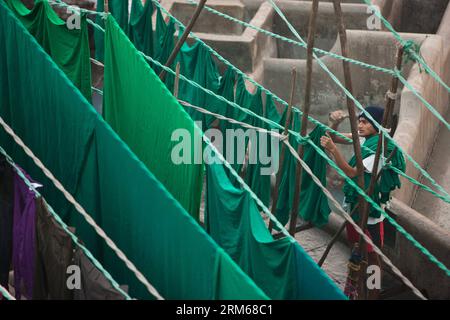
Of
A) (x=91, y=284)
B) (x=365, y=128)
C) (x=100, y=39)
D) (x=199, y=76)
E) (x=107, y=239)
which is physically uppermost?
(x=100, y=39)

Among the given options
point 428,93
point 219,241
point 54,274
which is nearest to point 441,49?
point 428,93

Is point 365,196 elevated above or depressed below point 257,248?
above

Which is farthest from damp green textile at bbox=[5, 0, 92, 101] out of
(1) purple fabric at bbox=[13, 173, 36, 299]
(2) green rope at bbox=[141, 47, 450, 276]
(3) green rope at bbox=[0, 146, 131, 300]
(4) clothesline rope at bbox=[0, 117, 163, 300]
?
(4) clothesline rope at bbox=[0, 117, 163, 300]

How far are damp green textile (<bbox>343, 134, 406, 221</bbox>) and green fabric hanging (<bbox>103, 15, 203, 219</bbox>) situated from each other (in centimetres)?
181

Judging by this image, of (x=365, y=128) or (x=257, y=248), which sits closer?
(x=257, y=248)

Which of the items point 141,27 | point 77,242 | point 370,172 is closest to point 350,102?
point 370,172

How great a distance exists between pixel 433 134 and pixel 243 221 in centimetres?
605

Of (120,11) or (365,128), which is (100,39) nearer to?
(120,11)

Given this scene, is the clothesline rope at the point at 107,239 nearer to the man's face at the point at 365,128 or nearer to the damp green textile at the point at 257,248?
the damp green textile at the point at 257,248

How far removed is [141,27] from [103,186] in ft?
12.4

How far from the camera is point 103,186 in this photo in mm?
7145

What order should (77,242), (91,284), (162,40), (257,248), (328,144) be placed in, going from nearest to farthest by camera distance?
(91,284)
(77,242)
(257,248)
(328,144)
(162,40)

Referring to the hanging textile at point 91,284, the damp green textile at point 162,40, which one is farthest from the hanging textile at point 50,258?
the damp green textile at point 162,40

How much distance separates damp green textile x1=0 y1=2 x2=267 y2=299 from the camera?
6273 mm
